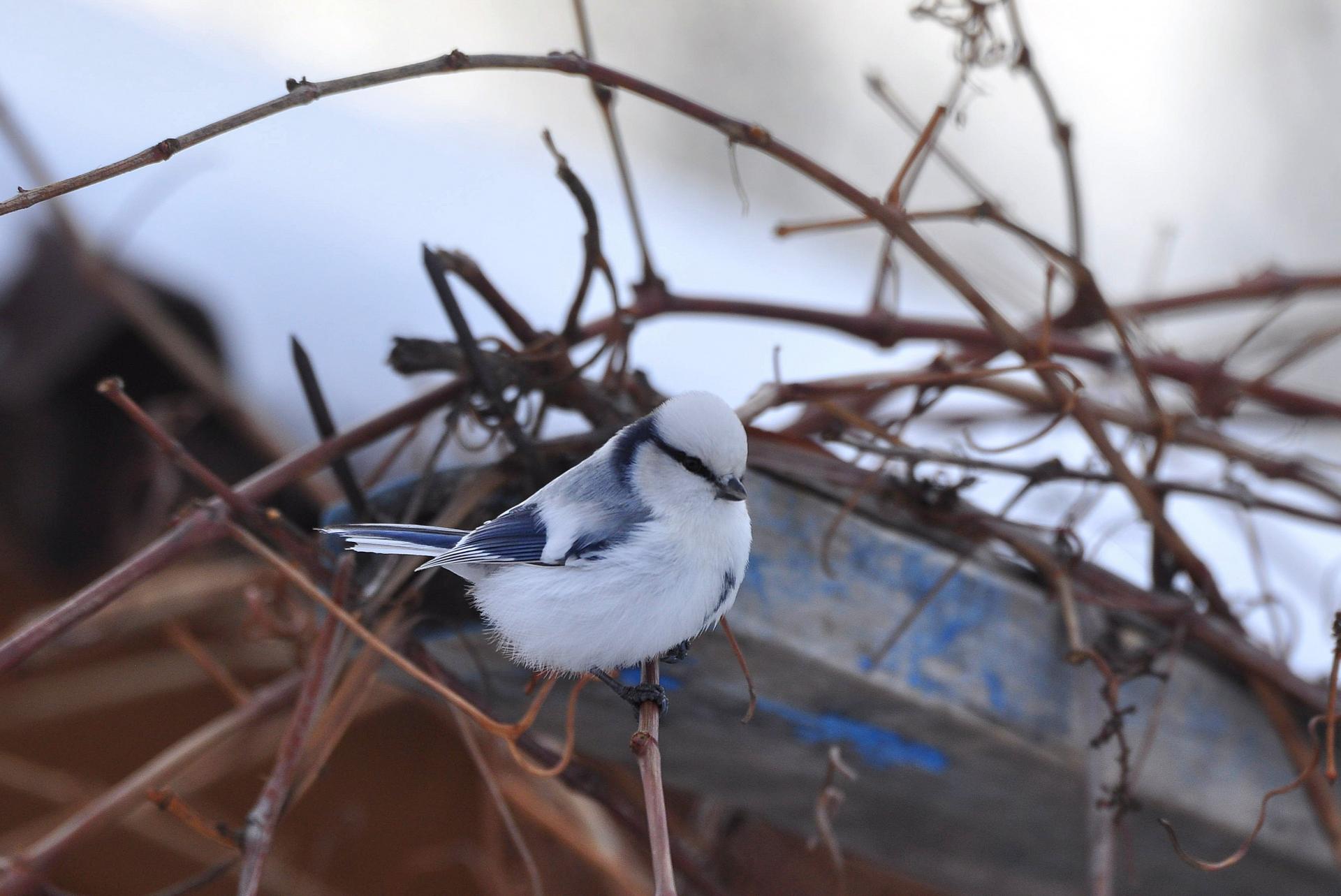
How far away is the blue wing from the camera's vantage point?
0.76 meters

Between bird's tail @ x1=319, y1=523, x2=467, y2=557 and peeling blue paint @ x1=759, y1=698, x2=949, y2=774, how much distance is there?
0.40 meters

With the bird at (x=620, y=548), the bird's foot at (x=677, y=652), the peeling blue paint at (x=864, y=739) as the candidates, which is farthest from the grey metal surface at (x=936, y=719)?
the bird at (x=620, y=548)

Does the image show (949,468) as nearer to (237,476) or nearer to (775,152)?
(775,152)

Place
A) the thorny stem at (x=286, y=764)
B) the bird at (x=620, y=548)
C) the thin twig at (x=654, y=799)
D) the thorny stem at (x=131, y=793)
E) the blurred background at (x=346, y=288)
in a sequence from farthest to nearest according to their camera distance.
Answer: the blurred background at (x=346, y=288) < the thorny stem at (x=131, y=793) < the thorny stem at (x=286, y=764) < the bird at (x=620, y=548) < the thin twig at (x=654, y=799)

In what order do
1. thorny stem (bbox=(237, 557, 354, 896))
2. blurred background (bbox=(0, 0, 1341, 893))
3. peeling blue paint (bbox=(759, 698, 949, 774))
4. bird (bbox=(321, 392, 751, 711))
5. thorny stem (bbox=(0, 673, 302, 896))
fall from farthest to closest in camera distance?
blurred background (bbox=(0, 0, 1341, 893)) < peeling blue paint (bbox=(759, 698, 949, 774)) < thorny stem (bbox=(0, 673, 302, 896)) < thorny stem (bbox=(237, 557, 354, 896)) < bird (bbox=(321, 392, 751, 711))

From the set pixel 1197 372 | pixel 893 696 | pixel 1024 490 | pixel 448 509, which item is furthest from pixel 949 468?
pixel 448 509

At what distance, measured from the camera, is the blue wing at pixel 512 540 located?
762 mm

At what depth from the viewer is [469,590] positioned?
0.85 m

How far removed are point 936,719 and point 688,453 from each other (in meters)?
0.46

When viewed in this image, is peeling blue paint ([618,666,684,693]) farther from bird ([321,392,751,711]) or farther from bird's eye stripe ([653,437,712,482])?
bird's eye stripe ([653,437,712,482])

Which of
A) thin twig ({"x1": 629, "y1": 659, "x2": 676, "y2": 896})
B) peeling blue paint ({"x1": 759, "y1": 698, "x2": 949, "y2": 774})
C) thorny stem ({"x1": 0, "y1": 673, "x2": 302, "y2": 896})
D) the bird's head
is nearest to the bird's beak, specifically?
the bird's head

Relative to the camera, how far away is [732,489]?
71 centimetres

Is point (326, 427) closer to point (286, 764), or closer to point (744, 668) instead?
point (286, 764)

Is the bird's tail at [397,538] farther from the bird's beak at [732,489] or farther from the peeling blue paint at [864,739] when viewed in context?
the peeling blue paint at [864,739]
